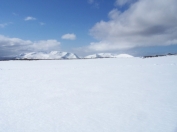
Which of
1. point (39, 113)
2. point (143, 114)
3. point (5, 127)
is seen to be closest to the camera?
Result: point (5, 127)

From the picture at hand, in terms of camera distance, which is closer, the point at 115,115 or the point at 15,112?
the point at 115,115

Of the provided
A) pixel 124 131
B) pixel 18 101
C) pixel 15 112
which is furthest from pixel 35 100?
pixel 124 131

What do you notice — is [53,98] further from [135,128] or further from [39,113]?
[135,128]

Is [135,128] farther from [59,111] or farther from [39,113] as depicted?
[39,113]

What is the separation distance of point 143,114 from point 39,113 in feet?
7.80

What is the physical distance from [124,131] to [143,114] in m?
0.86

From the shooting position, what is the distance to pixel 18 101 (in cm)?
441

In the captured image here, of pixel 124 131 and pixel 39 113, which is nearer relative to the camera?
pixel 124 131

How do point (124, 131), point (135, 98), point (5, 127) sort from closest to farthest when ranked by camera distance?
point (124, 131) → point (5, 127) → point (135, 98)

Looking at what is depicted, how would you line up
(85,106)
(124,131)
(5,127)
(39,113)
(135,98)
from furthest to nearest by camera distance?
1. (135,98)
2. (85,106)
3. (39,113)
4. (5,127)
5. (124,131)

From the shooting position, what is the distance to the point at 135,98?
4.34 metres

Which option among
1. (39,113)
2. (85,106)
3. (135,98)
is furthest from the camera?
(135,98)

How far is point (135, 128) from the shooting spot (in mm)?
2648

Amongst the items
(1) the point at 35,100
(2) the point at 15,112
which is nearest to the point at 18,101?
(1) the point at 35,100
